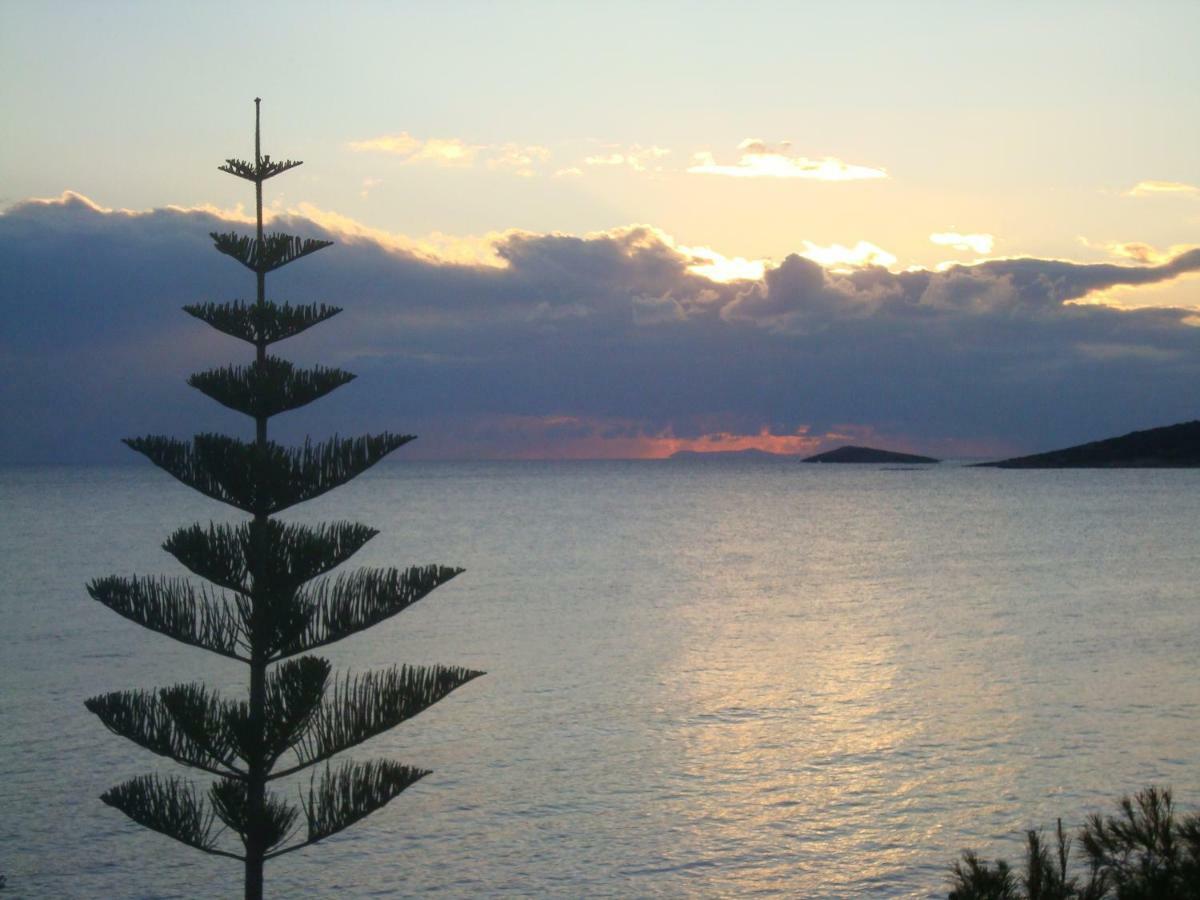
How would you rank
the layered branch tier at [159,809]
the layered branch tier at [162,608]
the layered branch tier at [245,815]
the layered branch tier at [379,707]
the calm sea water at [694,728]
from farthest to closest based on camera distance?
the calm sea water at [694,728], the layered branch tier at [379,707], the layered branch tier at [245,815], the layered branch tier at [159,809], the layered branch tier at [162,608]

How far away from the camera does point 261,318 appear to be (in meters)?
10.0

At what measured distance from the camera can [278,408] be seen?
9984 millimetres

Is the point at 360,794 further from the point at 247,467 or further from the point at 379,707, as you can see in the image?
the point at 247,467

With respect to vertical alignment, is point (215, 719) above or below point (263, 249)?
below

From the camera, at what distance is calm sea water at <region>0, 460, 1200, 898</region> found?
13875mm

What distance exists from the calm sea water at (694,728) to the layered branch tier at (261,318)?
6.53 metres

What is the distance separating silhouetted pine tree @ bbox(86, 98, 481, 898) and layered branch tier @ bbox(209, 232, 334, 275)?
0.5 inches

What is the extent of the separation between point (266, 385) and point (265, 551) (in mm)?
1339

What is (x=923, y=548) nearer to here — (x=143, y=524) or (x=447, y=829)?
(x=447, y=829)

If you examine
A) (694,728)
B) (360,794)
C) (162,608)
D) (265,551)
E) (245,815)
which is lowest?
(694,728)

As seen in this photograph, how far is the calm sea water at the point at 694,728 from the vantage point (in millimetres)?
13875

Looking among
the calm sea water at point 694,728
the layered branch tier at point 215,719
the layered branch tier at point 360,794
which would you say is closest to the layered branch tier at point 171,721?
the layered branch tier at point 215,719

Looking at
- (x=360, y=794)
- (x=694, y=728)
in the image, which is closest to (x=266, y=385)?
(x=360, y=794)

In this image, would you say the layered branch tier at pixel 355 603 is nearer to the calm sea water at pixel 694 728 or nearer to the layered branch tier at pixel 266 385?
the layered branch tier at pixel 266 385
